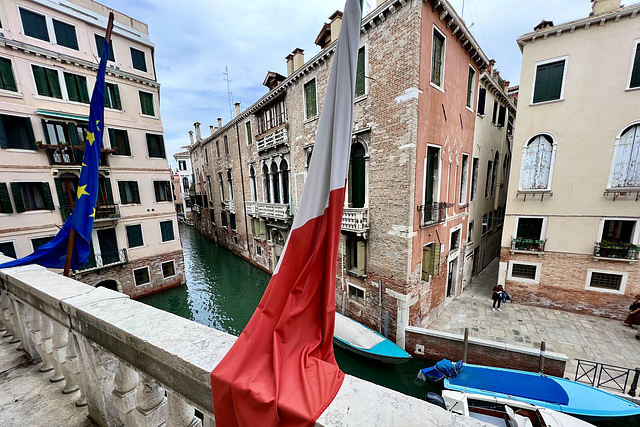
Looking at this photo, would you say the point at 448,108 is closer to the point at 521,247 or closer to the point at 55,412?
the point at 521,247

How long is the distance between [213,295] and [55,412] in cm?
1323

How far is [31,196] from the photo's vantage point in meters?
10.1

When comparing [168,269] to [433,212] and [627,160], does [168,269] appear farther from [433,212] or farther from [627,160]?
[627,160]

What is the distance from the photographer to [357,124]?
8.78m

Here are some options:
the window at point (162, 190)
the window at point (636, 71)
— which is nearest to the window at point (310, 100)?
the window at point (162, 190)

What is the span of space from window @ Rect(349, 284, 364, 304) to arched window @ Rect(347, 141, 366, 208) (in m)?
3.35

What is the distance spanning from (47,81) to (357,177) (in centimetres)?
1328

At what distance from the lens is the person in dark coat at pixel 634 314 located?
27.6 feet

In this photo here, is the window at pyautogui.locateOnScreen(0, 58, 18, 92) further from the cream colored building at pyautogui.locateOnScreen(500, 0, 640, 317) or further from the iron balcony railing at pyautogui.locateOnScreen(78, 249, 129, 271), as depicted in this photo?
the cream colored building at pyautogui.locateOnScreen(500, 0, 640, 317)

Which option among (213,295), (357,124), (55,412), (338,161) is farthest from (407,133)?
(213,295)

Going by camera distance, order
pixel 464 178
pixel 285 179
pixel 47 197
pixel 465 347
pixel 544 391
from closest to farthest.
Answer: pixel 544 391, pixel 465 347, pixel 47 197, pixel 464 178, pixel 285 179

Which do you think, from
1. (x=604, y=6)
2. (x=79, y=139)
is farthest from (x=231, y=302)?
(x=604, y=6)

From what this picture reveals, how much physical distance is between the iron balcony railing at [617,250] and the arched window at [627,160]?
2.11 metres

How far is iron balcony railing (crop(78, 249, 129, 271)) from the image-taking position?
11.3 metres
